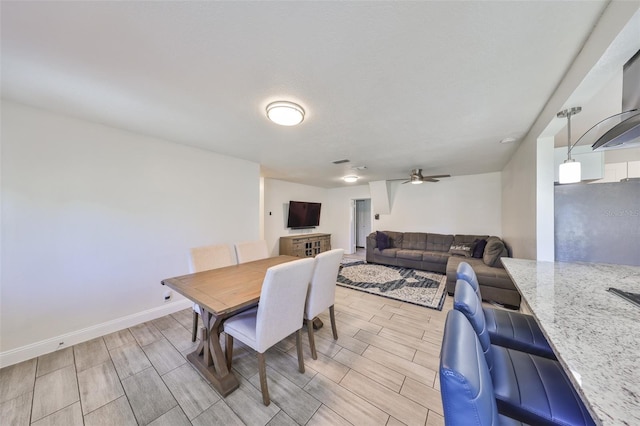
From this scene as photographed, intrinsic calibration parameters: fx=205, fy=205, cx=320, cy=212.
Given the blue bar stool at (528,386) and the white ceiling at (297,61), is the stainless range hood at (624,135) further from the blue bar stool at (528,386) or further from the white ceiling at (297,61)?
the blue bar stool at (528,386)

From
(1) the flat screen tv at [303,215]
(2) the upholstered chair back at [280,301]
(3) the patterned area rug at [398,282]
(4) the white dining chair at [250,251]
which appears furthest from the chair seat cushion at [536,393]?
(1) the flat screen tv at [303,215]

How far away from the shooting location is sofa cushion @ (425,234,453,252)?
16.4 ft

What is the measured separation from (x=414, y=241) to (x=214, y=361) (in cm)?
503

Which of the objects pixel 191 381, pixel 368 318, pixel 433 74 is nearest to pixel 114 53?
pixel 433 74

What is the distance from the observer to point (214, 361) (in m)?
1.68

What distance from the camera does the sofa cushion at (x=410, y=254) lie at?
476 centimetres

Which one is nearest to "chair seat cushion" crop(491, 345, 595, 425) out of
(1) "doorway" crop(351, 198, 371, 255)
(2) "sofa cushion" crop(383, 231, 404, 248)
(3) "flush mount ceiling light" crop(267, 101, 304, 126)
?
(3) "flush mount ceiling light" crop(267, 101, 304, 126)

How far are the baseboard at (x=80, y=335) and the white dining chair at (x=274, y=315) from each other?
5.05 ft

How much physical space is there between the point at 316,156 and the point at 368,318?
249 centimetres

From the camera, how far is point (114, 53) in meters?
1.24

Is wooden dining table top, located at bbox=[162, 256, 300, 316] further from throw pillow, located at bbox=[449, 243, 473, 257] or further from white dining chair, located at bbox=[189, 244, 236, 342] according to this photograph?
throw pillow, located at bbox=[449, 243, 473, 257]

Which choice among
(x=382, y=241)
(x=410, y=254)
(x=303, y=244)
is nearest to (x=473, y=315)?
(x=410, y=254)

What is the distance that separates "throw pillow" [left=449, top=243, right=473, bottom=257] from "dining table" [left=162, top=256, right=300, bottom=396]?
4.26m

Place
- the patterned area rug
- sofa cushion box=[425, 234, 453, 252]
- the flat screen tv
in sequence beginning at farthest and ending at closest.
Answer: the flat screen tv < sofa cushion box=[425, 234, 453, 252] < the patterned area rug
